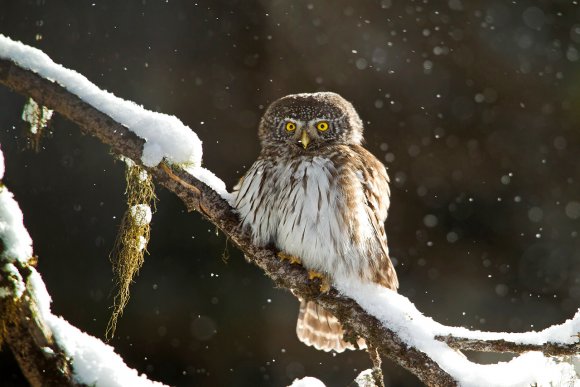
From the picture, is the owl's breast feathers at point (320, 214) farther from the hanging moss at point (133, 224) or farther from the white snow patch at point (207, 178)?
the hanging moss at point (133, 224)

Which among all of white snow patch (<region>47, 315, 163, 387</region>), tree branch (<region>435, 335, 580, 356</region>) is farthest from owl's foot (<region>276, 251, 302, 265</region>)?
white snow patch (<region>47, 315, 163, 387</region>)

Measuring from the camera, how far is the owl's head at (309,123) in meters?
3.26

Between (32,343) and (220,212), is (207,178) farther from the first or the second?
(32,343)

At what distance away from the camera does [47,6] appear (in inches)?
203

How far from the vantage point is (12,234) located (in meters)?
1.47

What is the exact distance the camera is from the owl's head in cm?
326

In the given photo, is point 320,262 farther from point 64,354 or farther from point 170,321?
point 170,321

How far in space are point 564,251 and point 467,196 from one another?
1181mm

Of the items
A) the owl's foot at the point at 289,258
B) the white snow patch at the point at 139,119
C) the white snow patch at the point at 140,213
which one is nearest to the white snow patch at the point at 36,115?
the white snow patch at the point at 139,119

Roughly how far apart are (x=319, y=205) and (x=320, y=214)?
1.7 inches

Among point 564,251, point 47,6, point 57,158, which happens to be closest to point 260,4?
point 47,6

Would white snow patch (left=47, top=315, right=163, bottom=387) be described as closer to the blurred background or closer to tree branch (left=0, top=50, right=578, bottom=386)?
tree branch (left=0, top=50, right=578, bottom=386)

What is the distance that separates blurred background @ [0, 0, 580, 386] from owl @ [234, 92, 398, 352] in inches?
97.3

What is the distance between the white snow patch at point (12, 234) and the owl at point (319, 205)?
1344 mm
